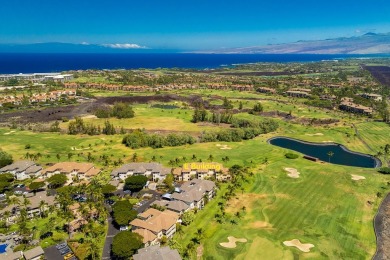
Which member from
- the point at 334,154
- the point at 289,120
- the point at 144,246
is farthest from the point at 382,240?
the point at 289,120

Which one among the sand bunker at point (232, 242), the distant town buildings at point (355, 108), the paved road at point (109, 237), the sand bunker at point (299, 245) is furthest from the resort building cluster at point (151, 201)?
the distant town buildings at point (355, 108)

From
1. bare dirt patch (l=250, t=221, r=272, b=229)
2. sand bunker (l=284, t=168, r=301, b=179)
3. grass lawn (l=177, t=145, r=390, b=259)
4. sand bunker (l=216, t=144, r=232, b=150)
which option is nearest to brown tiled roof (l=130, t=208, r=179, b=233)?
grass lawn (l=177, t=145, r=390, b=259)

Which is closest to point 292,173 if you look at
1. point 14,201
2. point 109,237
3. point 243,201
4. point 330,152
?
point 330,152

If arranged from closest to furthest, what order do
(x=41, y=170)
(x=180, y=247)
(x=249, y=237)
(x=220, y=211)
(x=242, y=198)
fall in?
(x=180, y=247), (x=249, y=237), (x=220, y=211), (x=242, y=198), (x=41, y=170)

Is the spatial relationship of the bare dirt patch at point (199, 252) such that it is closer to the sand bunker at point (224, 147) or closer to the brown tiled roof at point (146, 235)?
the brown tiled roof at point (146, 235)

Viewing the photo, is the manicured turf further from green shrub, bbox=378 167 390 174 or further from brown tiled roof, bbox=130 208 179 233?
brown tiled roof, bbox=130 208 179 233

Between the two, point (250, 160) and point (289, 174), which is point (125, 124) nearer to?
point (250, 160)
